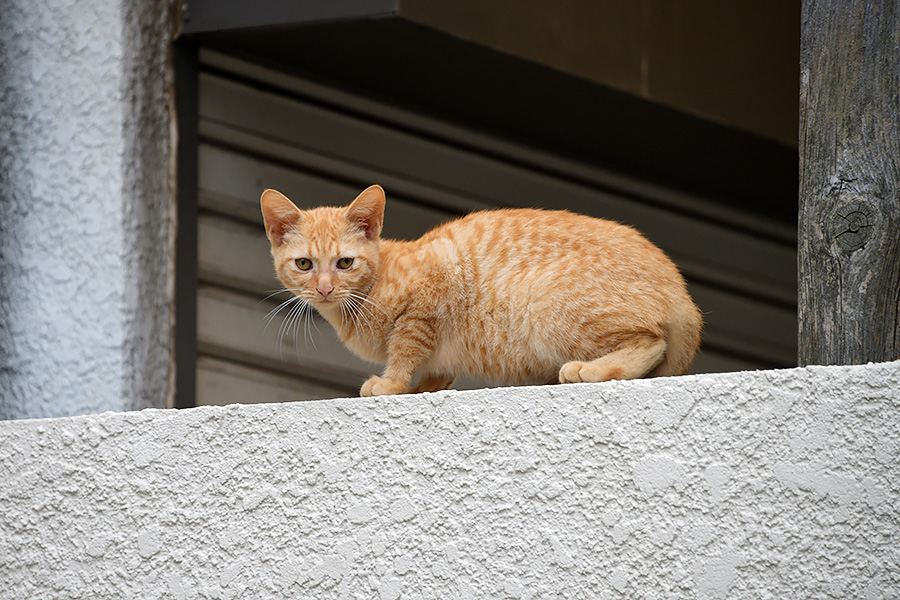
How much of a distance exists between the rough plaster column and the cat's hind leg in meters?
1.78

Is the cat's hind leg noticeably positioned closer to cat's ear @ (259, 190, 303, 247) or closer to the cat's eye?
the cat's eye

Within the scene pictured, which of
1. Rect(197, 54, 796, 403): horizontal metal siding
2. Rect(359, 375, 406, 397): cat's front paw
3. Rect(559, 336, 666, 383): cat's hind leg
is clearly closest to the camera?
Rect(559, 336, 666, 383): cat's hind leg

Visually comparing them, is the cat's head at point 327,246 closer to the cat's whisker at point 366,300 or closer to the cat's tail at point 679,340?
the cat's whisker at point 366,300

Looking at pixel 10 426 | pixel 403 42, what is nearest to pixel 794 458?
pixel 10 426

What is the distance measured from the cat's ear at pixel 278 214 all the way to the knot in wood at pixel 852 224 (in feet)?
4.53

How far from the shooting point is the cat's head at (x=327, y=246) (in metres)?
2.62

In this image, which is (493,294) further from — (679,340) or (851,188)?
(851,188)

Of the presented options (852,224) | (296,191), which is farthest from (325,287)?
(296,191)

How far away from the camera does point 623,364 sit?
221 centimetres

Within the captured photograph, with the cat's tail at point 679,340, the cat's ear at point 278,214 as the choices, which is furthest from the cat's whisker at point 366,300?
the cat's tail at point 679,340

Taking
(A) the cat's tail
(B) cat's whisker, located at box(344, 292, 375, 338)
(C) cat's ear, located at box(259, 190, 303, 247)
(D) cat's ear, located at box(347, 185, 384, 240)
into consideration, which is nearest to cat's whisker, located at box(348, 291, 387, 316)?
(B) cat's whisker, located at box(344, 292, 375, 338)

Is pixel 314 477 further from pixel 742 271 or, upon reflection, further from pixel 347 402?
pixel 742 271

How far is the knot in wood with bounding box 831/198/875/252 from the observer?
1.95 metres

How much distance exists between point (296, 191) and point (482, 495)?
222cm
